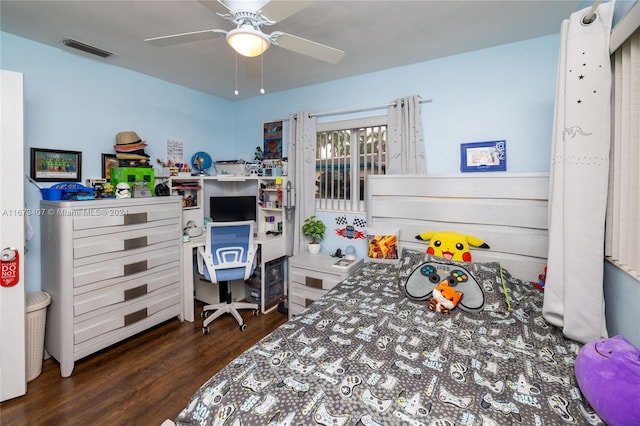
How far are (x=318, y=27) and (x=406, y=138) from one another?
1.28m

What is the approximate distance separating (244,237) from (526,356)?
238 centimetres

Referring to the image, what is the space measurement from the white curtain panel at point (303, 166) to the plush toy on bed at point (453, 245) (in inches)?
57.2

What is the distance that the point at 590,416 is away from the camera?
965mm

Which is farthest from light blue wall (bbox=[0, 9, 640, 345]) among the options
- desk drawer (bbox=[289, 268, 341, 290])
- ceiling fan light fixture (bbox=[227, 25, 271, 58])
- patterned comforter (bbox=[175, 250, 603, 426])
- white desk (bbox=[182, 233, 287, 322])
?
ceiling fan light fixture (bbox=[227, 25, 271, 58])

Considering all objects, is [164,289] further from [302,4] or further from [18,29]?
[302,4]

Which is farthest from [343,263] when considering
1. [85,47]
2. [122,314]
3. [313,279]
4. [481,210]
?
[85,47]

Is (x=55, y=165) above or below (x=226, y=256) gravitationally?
above

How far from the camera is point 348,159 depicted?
3.32m

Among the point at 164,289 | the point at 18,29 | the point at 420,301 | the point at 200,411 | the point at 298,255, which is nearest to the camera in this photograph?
the point at 200,411

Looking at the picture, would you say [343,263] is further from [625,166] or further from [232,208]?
[625,166]

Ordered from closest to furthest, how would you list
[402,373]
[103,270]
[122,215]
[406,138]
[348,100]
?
[402,373] < [103,270] < [122,215] < [406,138] < [348,100]

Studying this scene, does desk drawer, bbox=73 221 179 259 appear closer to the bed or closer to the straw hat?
the straw hat

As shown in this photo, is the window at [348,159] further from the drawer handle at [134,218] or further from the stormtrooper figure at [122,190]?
the stormtrooper figure at [122,190]

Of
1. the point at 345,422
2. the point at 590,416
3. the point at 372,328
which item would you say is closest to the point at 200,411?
the point at 345,422
